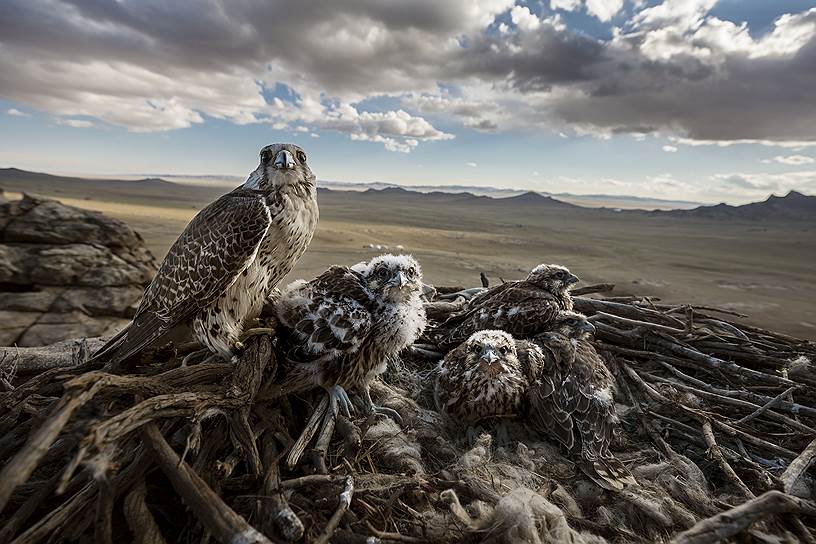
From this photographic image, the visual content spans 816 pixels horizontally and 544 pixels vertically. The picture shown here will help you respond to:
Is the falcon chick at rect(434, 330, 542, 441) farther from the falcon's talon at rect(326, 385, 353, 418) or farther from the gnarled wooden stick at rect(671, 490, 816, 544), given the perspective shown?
the gnarled wooden stick at rect(671, 490, 816, 544)

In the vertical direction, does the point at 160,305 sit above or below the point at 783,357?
above

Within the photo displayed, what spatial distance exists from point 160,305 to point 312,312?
2.79 feet

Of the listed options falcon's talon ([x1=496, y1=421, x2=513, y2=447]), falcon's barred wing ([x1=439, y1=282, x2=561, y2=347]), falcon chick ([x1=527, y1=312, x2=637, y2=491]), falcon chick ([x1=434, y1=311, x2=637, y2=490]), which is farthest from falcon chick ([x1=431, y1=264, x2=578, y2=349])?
falcon's talon ([x1=496, y1=421, x2=513, y2=447])

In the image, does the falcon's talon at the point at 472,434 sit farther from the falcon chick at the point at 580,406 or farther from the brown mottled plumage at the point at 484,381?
the falcon chick at the point at 580,406

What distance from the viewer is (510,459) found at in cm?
215

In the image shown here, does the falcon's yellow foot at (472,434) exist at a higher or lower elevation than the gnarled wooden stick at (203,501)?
lower

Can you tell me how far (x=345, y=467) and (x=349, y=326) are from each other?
2.27ft

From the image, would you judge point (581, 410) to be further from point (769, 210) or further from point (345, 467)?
point (769, 210)

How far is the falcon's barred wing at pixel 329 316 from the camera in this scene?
222 cm

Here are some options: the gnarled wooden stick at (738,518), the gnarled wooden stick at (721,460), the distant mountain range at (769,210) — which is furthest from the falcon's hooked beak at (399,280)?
the distant mountain range at (769,210)

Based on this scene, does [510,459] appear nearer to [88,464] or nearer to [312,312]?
[312,312]

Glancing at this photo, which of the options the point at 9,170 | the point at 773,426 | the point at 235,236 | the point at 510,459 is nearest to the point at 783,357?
the point at 773,426

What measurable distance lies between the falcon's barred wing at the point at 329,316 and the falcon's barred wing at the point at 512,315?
3.53 feet

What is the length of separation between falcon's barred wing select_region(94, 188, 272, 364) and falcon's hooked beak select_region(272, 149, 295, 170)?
0.20 m
